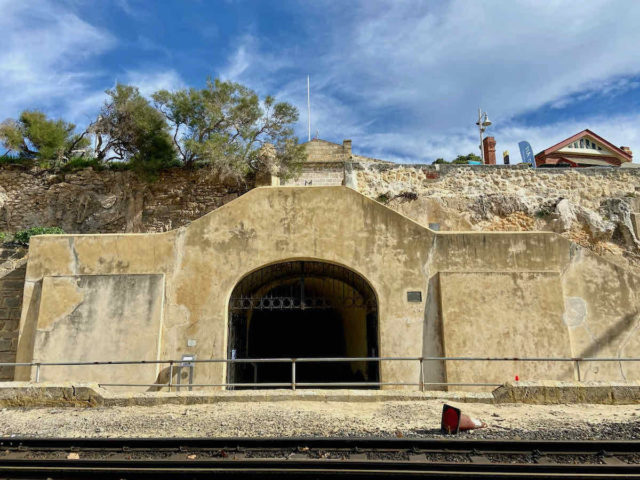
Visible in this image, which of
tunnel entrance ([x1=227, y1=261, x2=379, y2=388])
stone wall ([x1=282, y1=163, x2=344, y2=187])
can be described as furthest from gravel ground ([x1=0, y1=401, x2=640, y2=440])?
stone wall ([x1=282, y1=163, x2=344, y2=187])

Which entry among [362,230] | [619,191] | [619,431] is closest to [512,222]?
[619,191]

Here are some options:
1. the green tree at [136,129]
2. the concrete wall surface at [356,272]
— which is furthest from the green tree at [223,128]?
the concrete wall surface at [356,272]

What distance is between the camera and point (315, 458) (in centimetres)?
721

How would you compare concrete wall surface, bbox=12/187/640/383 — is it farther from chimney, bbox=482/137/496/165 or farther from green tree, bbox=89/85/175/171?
chimney, bbox=482/137/496/165

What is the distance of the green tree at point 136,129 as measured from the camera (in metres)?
21.6

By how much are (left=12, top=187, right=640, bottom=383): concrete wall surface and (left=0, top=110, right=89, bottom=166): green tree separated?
12.3 metres

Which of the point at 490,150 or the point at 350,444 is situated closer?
the point at 350,444

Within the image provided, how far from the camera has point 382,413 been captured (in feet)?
31.2

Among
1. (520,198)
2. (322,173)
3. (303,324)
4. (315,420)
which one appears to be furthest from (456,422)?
(322,173)

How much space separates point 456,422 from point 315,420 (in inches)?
99.9

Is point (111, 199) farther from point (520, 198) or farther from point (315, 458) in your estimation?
point (520, 198)

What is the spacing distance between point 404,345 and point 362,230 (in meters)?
3.21

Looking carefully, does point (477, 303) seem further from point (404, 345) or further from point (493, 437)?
point (493, 437)

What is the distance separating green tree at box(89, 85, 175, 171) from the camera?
21.6m
